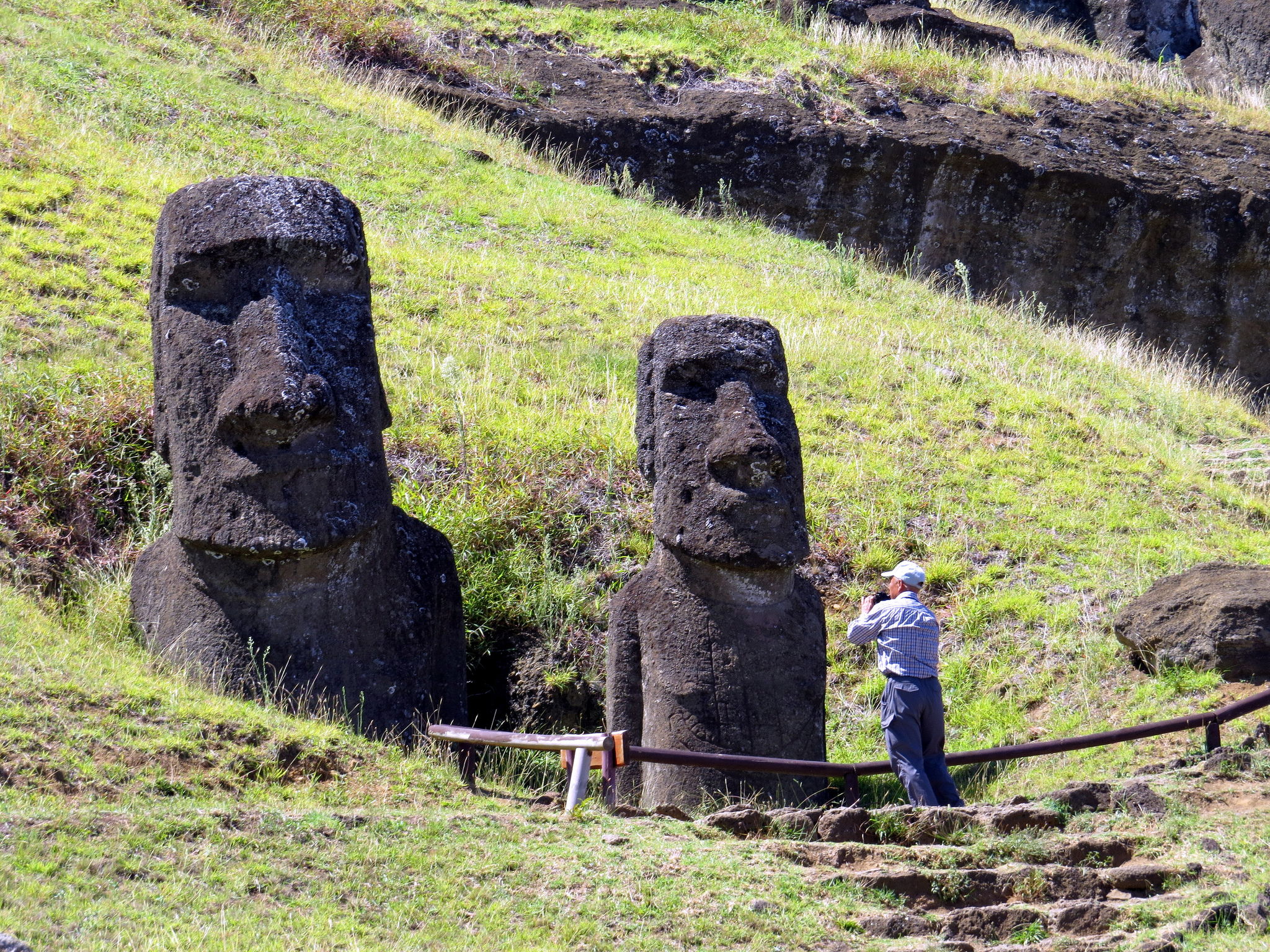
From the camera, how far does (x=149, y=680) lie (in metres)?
5.75

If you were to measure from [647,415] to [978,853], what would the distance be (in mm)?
2805

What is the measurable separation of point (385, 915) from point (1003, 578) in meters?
6.31

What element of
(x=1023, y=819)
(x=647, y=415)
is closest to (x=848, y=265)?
(x=647, y=415)

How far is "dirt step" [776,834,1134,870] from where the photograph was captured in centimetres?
482

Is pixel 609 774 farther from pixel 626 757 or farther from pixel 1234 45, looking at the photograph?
pixel 1234 45

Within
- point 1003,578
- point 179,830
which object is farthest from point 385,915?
point 1003,578

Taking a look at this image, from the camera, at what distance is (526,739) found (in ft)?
17.7

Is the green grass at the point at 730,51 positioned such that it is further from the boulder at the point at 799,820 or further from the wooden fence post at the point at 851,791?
the boulder at the point at 799,820

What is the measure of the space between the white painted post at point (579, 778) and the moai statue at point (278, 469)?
1122mm

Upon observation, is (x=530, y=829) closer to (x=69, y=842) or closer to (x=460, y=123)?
(x=69, y=842)

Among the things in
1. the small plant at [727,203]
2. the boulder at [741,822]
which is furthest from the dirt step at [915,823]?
the small plant at [727,203]

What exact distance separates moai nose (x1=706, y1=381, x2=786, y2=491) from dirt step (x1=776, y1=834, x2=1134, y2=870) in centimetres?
186

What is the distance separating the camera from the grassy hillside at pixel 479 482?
14.3 ft

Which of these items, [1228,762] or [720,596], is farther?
[720,596]
